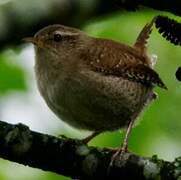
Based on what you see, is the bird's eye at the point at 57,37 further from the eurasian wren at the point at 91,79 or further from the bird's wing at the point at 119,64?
the bird's wing at the point at 119,64

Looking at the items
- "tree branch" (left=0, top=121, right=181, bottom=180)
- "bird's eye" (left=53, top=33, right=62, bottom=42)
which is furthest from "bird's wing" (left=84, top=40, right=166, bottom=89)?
"tree branch" (left=0, top=121, right=181, bottom=180)

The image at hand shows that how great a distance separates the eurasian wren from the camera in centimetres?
426

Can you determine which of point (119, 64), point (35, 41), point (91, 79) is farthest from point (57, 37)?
point (91, 79)

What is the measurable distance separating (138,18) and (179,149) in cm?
142

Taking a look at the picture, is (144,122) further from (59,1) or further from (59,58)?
(59,1)

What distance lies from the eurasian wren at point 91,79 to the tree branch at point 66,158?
0.81 meters

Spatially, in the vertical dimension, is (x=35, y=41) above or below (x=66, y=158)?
above

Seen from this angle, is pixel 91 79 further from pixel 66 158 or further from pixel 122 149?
pixel 66 158

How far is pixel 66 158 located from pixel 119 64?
1.46 metres

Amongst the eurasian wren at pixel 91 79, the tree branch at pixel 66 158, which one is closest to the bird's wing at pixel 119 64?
the eurasian wren at pixel 91 79

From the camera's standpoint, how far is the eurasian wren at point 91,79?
426cm

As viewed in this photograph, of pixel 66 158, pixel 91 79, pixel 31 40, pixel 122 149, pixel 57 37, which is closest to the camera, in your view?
pixel 66 158

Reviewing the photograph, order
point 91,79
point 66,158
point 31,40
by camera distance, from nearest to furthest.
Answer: point 66,158
point 91,79
point 31,40

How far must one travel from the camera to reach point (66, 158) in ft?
10.9
